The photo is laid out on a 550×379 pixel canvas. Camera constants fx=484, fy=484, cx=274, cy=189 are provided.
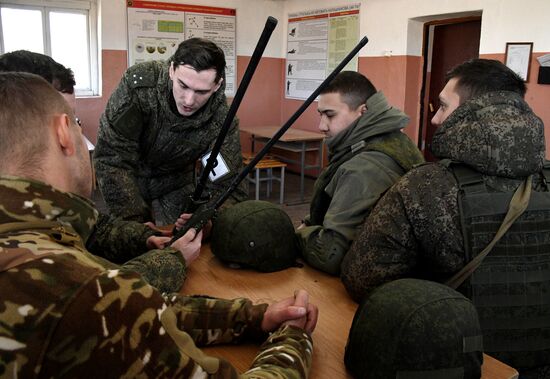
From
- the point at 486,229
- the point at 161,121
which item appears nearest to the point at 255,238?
the point at 486,229

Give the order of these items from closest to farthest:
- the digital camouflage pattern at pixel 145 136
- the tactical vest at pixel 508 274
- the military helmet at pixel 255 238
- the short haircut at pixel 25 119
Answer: the short haircut at pixel 25 119, the tactical vest at pixel 508 274, the military helmet at pixel 255 238, the digital camouflage pattern at pixel 145 136

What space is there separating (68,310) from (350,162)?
1.14m

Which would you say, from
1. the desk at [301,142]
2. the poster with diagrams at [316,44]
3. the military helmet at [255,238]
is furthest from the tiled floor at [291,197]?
the military helmet at [255,238]

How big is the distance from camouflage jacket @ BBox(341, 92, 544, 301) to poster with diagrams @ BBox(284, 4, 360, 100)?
15.4 feet

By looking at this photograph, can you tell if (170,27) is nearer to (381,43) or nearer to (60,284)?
(381,43)

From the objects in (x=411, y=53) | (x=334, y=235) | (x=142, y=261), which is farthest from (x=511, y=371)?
(x=411, y=53)

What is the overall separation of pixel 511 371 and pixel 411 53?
4606mm

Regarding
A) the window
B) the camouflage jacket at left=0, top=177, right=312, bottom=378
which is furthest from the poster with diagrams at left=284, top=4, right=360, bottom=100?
the camouflage jacket at left=0, top=177, right=312, bottom=378

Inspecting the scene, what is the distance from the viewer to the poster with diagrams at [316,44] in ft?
18.9

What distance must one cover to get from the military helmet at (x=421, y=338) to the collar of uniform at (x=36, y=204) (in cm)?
56

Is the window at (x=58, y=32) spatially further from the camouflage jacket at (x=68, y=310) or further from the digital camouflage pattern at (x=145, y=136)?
the camouflage jacket at (x=68, y=310)

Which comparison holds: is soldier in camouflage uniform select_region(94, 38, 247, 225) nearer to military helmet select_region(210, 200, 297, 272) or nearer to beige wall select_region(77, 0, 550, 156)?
military helmet select_region(210, 200, 297, 272)

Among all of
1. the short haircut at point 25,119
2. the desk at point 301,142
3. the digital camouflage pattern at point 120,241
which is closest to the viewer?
the short haircut at point 25,119

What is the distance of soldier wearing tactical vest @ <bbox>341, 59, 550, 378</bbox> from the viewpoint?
1.16 meters
